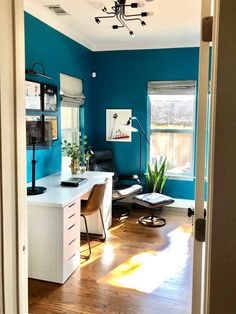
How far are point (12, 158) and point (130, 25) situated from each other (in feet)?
10.9

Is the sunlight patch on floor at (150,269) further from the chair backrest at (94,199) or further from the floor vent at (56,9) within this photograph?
the floor vent at (56,9)

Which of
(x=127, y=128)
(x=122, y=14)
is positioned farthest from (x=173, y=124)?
(x=122, y=14)

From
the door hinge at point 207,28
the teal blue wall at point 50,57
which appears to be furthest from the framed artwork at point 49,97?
the door hinge at point 207,28

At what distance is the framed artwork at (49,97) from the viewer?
12.5 feet

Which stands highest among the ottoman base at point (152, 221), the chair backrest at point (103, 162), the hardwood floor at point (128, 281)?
the chair backrest at point (103, 162)

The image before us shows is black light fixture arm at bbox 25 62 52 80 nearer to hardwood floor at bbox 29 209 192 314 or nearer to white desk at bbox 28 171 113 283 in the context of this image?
white desk at bbox 28 171 113 283

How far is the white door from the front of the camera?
45.6 inches

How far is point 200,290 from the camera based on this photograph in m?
1.23

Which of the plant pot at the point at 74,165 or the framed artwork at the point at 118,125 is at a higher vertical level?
the framed artwork at the point at 118,125

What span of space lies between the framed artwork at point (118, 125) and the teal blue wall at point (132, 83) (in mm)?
69

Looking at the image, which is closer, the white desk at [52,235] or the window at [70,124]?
the white desk at [52,235]

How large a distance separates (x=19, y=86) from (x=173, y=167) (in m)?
4.19

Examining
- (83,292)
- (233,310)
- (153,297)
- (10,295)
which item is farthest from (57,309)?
(233,310)

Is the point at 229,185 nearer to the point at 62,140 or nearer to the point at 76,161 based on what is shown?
the point at 76,161
